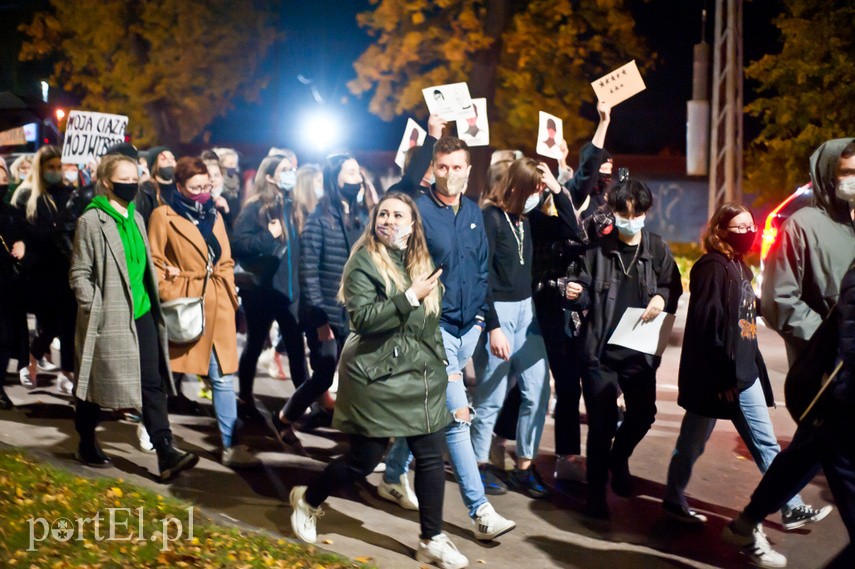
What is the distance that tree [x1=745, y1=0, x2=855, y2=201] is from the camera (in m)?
18.1

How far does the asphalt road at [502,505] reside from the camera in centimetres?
607

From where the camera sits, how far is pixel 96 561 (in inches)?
214

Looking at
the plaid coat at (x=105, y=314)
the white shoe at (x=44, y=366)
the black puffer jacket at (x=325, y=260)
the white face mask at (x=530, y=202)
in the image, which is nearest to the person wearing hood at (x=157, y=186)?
the black puffer jacket at (x=325, y=260)

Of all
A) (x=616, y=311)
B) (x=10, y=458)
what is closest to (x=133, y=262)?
(x=10, y=458)

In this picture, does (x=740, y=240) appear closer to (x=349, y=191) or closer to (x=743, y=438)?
(x=743, y=438)

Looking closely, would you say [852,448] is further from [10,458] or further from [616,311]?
[10,458]

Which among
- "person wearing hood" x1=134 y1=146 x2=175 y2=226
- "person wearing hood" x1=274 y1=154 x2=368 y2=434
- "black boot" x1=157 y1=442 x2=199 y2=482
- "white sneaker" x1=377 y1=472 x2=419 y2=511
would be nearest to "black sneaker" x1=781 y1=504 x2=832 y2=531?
"white sneaker" x1=377 y1=472 x2=419 y2=511

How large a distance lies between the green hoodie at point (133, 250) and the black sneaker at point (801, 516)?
3.97 metres

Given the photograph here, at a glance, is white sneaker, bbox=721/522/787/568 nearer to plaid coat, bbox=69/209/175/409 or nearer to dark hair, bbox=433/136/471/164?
dark hair, bbox=433/136/471/164

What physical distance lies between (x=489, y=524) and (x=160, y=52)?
2293 cm

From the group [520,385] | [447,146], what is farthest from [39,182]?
[520,385]

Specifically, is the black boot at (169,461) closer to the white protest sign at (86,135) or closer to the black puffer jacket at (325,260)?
the black puffer jacket at (325,260)

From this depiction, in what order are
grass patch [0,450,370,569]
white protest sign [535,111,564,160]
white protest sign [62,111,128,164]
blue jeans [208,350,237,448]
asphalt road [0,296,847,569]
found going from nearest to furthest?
1. grass patch [0,450,370,569]
2. asphalt road [0,296,847,569]
3. blue jeans [208,350,237,448]
4. white protest sign [535,111,564,160]
5. white protest sign [62,111,128,164]

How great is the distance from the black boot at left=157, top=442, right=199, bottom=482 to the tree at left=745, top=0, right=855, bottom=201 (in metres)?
14.0
